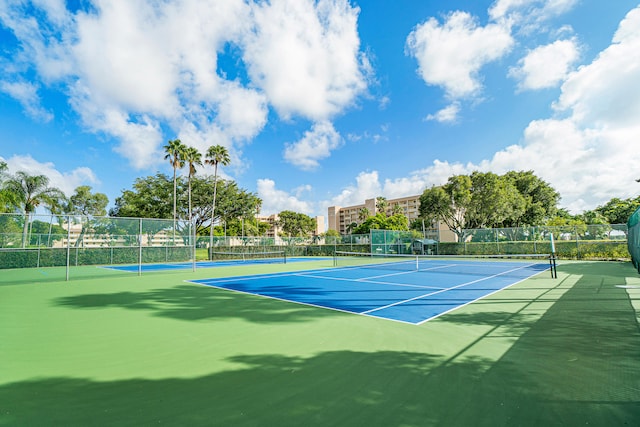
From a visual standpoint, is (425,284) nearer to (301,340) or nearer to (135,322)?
(301,340)

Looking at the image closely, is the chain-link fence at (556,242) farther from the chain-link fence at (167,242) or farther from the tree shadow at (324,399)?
the tree shadow at (324,399)

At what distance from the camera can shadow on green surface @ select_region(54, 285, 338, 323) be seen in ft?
23.2

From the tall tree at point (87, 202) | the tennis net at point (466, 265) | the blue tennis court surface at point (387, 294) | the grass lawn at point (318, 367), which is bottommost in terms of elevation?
the tennis net at point (466, 265)

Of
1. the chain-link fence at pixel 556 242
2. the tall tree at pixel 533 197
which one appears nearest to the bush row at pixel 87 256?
the chain-link fence at pixel 556 242

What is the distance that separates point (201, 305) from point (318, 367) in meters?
5.37

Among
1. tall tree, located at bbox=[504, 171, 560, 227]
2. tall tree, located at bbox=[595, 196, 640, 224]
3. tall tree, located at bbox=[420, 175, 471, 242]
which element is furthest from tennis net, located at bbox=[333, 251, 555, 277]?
tall tree, located at bbox=[595, 196, 640, 224]

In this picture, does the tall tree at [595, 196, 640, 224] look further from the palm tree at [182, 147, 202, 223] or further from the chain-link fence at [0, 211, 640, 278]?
the palm tree at [182, 147, 202, 223]

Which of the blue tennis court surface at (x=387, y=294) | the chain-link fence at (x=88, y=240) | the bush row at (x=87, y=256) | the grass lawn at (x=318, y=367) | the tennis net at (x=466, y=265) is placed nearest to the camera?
Answer: the grass lawn at (x=318, y=367)

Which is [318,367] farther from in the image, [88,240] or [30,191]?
[30,191]

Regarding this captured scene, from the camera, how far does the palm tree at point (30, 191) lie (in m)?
27.1

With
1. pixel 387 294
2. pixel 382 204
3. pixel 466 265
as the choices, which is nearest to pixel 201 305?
pixel 387 294

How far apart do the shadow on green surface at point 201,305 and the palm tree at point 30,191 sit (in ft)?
84.8

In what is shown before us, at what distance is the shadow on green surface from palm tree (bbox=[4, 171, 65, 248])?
84.8ft

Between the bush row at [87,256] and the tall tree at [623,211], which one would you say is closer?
the bush row at [87,256]
